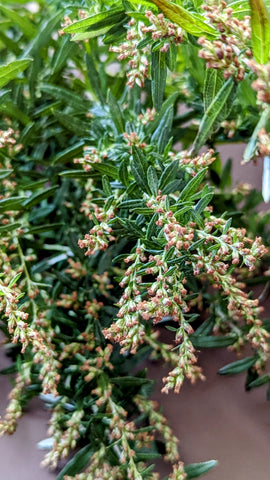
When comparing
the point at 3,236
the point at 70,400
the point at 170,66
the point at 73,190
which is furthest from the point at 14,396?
the point at 170,66

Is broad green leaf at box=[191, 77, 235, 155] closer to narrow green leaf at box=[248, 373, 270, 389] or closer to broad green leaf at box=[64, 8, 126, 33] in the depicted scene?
broad green leaf at box=[64, 8, 126, 33]

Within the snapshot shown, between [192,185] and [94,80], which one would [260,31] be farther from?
[94,80]

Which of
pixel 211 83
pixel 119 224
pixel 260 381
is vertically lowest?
pixel 260 381

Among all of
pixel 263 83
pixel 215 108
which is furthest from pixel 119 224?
pixel 263 83

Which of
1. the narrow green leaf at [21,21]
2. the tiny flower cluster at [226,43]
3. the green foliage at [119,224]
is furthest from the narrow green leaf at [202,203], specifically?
the narrow green leaf at [21,21]

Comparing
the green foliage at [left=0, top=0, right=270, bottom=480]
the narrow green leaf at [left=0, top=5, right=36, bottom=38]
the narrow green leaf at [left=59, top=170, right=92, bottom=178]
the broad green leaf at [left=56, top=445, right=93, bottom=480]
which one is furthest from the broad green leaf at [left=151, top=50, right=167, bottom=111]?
the broad green leaf at [left=56, top=445, right=93, bottom=480]

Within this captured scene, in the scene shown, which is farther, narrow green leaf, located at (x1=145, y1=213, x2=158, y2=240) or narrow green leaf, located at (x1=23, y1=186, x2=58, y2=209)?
narrow green leaf, located at (x1=23, y1=186, x2=58, y2=209)

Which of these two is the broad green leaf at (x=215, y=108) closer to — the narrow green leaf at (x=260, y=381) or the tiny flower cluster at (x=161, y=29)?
the tiny flower cluster at (x=161, y=29)
